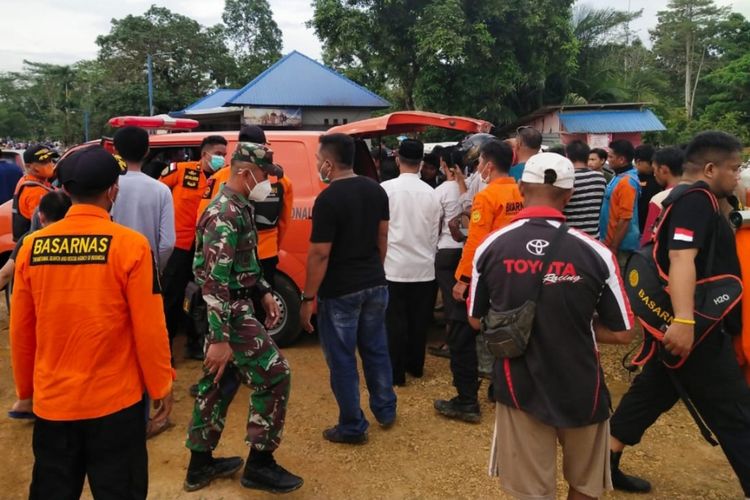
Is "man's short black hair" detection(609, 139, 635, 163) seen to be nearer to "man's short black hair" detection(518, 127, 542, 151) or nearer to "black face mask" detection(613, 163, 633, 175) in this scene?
"black face mask" detection(613, 163, 633, 175)

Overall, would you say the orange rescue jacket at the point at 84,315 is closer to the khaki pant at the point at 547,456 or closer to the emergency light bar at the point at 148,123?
the khaki pant at the point at 547,456

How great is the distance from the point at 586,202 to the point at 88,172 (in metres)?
3.73

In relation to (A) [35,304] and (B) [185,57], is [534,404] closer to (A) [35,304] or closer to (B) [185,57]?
(A) [35,304]

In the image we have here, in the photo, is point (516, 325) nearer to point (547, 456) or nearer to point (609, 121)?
point (547, 456)

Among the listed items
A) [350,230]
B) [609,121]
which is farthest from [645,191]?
[609,121]

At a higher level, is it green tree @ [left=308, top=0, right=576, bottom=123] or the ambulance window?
green tree @ [left=308, top=0, right=576, bottom=123]

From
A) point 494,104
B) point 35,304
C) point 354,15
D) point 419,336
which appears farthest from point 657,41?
point 35,304

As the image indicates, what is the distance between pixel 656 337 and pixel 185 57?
122 feet

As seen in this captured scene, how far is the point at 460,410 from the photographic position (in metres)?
3.92

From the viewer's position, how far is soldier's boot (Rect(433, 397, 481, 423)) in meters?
3.89

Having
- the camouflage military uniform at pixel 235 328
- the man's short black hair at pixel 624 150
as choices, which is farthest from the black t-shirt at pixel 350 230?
the man's short black hair at pixel 624 150

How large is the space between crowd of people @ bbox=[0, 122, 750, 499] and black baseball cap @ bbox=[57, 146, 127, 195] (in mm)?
10

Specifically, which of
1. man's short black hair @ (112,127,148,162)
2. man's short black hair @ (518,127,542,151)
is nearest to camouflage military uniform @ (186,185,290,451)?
man's short black hair @ (112,127,148,162)

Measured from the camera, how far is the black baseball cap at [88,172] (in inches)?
80.9
